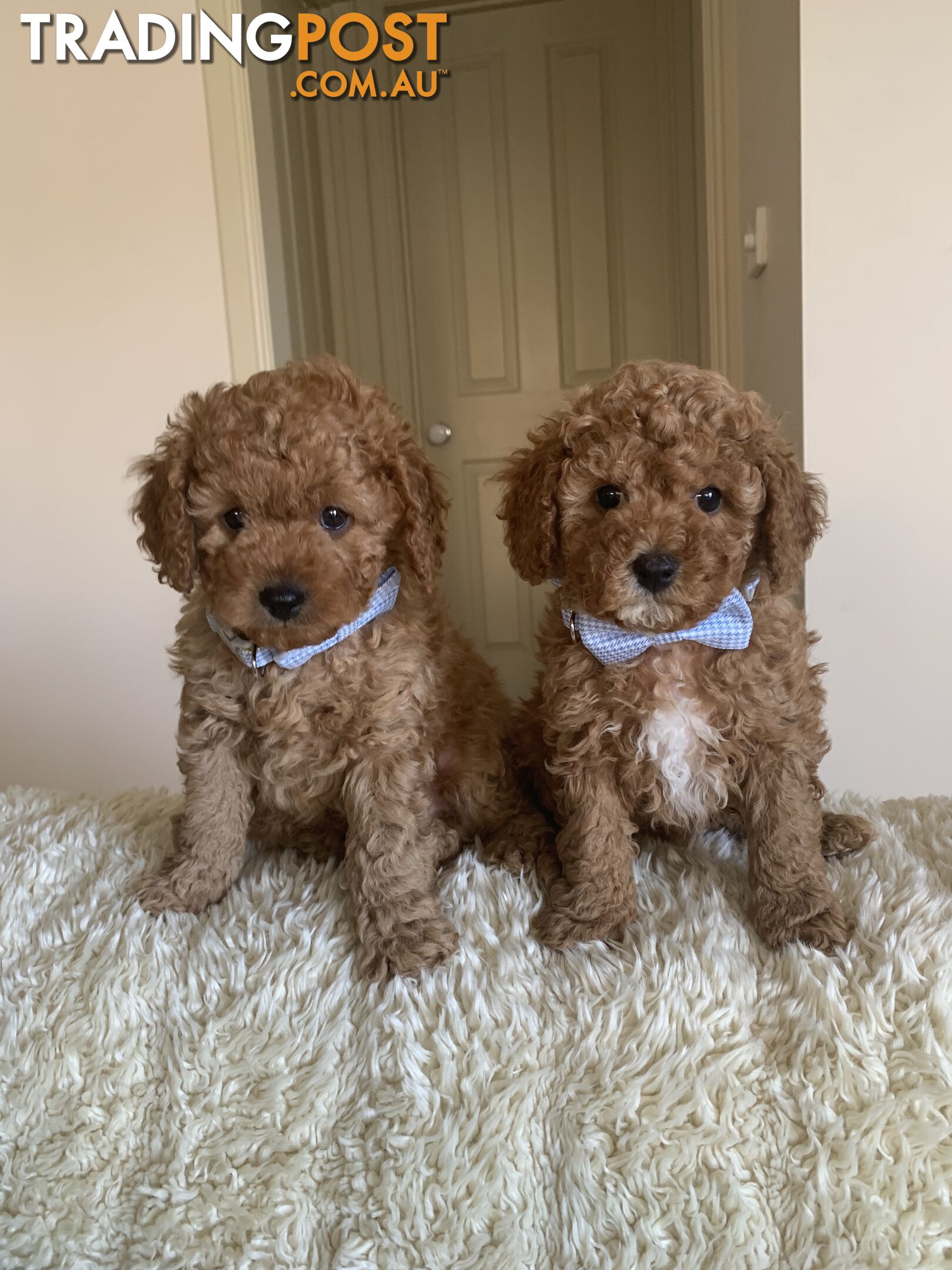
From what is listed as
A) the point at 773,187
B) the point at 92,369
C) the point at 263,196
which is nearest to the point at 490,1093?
the point at 773,187

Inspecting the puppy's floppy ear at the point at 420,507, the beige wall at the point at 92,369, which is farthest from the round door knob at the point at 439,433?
the puppy's floppy ear at the point at 420,507

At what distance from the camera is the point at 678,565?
47.4 inches

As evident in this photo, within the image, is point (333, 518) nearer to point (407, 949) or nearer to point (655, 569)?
point (655, 569)

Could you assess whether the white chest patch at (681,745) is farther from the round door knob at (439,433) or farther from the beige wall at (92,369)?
the round door knob at (439,433)

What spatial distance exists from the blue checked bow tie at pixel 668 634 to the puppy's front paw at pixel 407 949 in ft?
1.64

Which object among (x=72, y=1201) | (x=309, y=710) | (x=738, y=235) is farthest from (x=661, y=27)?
(x=72, y=1201)

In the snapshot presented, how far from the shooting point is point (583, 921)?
52.2 inches

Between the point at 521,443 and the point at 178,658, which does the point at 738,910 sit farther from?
the point at 521,443

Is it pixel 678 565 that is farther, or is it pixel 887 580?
pixel 887 580

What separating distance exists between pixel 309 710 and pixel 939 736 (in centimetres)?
185

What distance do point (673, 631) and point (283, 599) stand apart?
59 cm

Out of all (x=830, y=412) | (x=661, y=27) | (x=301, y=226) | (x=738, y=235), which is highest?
(x=661, y=27)

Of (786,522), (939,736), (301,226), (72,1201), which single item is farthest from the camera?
(301,226)

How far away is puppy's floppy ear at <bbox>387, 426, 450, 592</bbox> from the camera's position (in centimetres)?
142
